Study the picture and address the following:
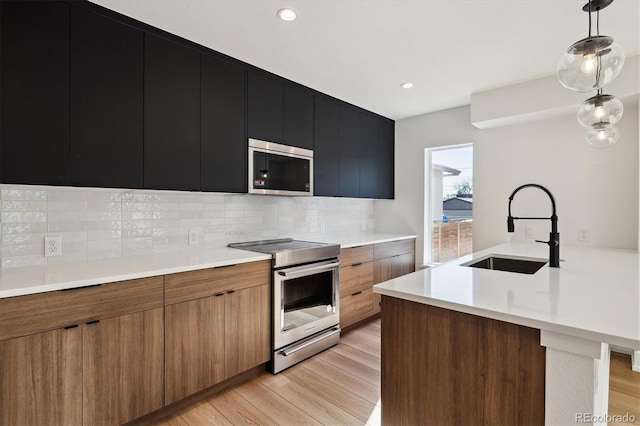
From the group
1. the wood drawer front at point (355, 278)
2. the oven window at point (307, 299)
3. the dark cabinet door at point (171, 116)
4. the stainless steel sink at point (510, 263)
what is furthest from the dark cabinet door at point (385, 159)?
the dark cabinet door at point (171, 116)

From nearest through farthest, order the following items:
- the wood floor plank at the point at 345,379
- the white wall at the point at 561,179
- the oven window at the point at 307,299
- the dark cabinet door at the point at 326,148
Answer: the wood floor plank at the point at 345,379 < the oven window at the point at 307,299 < the white wall at the point at 561,179 < the dark cabinet door at the point at 326,148

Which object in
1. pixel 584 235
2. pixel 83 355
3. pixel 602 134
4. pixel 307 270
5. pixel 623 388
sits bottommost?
pixel 623 388

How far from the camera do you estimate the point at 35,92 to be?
5.20 ft

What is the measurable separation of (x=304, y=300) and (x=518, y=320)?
5.98ft

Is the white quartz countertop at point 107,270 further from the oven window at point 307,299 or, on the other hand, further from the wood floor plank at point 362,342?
the wood floor plank at point 362,342

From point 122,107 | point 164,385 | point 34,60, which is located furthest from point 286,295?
point 34,60

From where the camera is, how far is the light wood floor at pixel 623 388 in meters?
1.95

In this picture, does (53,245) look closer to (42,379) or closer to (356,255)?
(42,379)

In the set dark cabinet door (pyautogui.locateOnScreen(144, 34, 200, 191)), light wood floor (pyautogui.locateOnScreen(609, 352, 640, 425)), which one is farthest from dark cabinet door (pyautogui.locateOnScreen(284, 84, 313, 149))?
light wood floor (pyautogui.locateOnScreen(609, 352, 640, 425))

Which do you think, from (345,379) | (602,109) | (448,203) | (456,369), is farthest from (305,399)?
(448,203)

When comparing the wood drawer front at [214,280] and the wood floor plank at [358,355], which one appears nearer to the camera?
the wood drawer front at [214,280]

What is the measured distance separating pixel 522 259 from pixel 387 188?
2.10 m

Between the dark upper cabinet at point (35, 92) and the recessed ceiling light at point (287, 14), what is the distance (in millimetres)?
1134

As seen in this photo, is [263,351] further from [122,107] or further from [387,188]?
[387,188]
